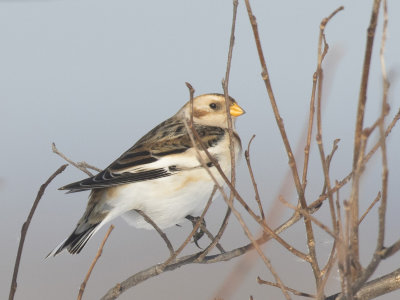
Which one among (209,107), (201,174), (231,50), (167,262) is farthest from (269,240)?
(209,107)

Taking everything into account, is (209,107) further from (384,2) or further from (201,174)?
(384,2)

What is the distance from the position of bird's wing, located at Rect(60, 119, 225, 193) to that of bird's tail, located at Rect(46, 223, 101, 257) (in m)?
0.21

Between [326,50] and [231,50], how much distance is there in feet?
0.79

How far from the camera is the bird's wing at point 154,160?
96.4 inches

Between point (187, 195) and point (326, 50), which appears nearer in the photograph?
point (326, 50)

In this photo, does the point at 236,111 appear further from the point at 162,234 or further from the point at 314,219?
the point at 314,219

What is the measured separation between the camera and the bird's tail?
2.40 metres

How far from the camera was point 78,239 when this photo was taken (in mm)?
2436

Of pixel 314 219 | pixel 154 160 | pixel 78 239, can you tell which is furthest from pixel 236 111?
pixel 314 219

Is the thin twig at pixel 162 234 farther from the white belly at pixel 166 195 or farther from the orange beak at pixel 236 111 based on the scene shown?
the orange beak at pixel 236 111

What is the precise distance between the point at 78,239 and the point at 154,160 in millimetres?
436

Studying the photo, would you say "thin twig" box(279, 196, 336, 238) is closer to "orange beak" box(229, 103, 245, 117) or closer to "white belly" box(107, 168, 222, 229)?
"white belly" box(107, 168, 222, 229)

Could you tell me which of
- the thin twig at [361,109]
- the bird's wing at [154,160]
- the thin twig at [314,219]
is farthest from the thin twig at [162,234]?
the thin twig at [361,109]

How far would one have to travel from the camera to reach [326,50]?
1.60 meters
